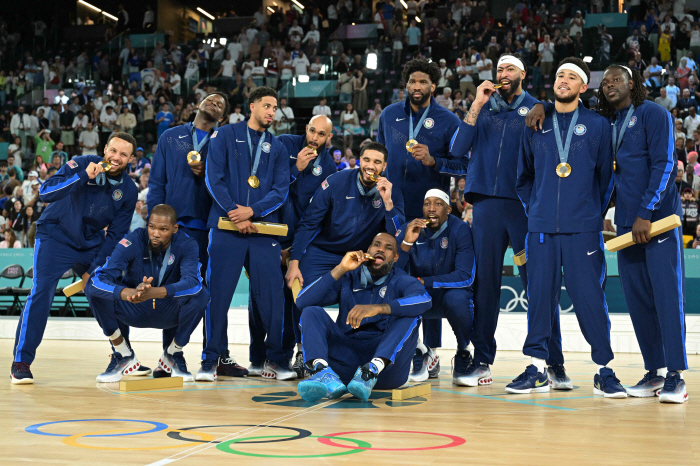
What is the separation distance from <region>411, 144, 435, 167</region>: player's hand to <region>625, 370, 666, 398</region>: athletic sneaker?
89.2 inches

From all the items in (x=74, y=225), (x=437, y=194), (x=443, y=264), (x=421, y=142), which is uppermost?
(x=421, y=142)

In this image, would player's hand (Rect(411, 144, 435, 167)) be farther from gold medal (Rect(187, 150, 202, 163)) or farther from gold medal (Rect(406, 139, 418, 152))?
gold medal (Rect(187, 150, 202, 163))

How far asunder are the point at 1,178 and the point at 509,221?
13.7 m

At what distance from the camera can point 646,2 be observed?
59.1 ft

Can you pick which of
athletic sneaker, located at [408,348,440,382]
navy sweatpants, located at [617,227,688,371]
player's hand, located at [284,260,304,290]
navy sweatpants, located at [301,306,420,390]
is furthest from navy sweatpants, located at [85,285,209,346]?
navy sweatpants, located at [617,227,688,371]

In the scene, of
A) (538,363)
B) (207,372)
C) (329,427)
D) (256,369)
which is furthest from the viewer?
(256,369)

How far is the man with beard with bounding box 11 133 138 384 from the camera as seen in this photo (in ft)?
19.2

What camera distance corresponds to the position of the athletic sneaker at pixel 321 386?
456 cm

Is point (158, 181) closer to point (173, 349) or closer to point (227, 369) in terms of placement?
point (173, 349)

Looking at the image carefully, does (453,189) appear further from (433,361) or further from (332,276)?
(332,276)

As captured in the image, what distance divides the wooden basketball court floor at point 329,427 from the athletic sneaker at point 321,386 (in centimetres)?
8

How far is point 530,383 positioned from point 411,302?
1.15 m

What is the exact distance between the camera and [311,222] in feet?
19.8

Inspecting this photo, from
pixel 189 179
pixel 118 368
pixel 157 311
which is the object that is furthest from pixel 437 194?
pixel 118 368
